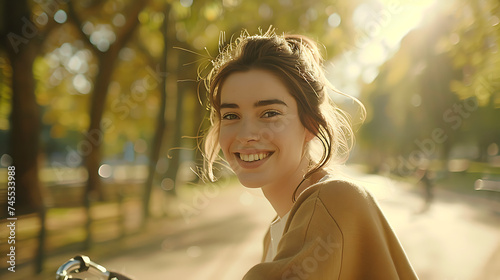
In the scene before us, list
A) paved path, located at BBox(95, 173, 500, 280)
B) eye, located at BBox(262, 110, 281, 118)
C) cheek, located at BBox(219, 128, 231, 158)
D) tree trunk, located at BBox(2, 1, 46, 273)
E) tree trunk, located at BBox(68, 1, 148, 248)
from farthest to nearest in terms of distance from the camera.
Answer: tree trunk, located at BBox(68, 1, 148, 248) → tree trunk, located at BBox(2, 1, 46, 273) → paved path, located at BBox(95, 173, 500, 280) → cheek, located at BBox(219, 128, 231, 158) → eye, located at BBox(262, 110, 281, 118)

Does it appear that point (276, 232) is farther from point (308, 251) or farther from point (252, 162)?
point (308, 251)

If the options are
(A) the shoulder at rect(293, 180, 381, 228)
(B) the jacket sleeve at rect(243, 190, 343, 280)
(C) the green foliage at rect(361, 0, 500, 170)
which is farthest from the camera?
(C) the green foliage at rect(361, 0, 500, 170)

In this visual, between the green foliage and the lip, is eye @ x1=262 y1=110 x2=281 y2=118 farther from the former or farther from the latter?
the green foliage

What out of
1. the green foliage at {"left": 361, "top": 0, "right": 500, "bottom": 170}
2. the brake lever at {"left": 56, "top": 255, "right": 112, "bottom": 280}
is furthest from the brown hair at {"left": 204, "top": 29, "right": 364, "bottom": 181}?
the green foliage at {"left": 361, "top": 0, "right": 500, "bottom": 170}

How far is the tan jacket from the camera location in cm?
144

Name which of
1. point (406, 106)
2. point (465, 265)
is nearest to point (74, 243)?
point (465, 265)

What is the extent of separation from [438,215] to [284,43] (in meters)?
14.7

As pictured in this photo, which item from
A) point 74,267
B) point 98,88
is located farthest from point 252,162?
point 98,88

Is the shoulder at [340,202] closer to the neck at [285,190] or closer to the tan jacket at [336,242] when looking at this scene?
the tan jacket at [336,242]

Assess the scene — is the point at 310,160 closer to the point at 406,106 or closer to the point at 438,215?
the point at 438,215

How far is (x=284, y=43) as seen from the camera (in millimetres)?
2270

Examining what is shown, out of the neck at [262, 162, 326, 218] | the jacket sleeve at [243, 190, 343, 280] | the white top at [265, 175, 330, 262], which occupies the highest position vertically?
the neck at [262, 162, 326, 218]

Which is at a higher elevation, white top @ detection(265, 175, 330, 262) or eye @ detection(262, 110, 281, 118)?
eye @ detection(262, 110, 281, 118)

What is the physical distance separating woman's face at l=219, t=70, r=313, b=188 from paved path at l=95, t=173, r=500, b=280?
157cm
